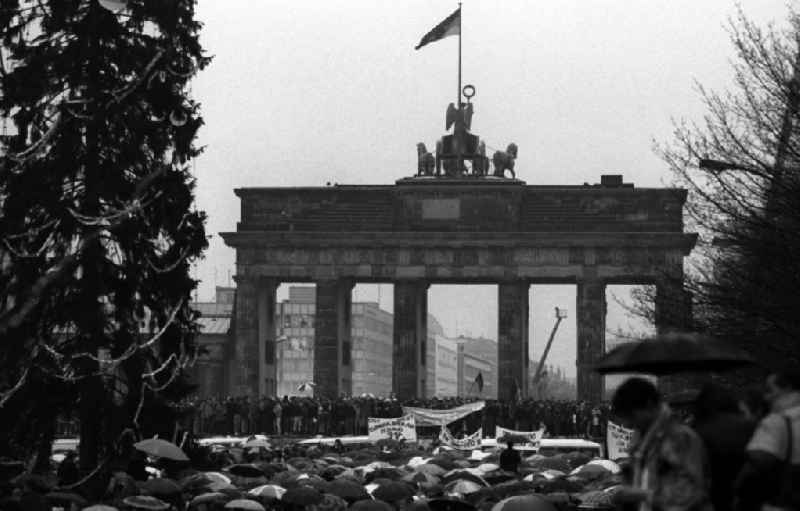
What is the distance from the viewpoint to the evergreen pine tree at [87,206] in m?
30.5

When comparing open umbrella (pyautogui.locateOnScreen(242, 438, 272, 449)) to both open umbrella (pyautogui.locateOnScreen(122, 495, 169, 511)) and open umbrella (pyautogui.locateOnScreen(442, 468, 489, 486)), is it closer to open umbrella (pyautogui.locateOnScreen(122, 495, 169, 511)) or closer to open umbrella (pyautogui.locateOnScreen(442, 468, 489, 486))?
open umbrella (pyautogui.locateOnScreen(442, 468, 489, 486))

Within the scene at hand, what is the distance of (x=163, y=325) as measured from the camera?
107ft

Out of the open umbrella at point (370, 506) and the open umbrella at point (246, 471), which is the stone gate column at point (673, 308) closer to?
the open umbrella at point (246, 471)

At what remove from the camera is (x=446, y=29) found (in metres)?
82.8

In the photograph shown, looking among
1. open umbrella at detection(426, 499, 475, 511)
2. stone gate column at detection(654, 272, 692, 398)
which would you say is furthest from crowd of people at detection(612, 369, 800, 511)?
A: stone gate column at detection(654, 272, 692, 398)

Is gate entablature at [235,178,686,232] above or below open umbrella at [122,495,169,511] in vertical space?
above

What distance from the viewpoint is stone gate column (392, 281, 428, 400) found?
8681cm

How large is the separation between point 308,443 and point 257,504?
25.9 metres

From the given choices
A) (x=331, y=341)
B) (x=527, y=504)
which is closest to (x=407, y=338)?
(x=331, y=341)

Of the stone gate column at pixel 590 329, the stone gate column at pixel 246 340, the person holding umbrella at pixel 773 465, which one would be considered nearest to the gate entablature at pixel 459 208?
the stone gate column at pixel 590 329

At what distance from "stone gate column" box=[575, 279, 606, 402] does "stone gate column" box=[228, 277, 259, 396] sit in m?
15.5

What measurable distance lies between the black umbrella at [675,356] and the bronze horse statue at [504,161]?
74.1m

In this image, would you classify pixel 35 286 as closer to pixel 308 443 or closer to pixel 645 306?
pixel 645 306

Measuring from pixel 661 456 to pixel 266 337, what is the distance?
7902 cm
